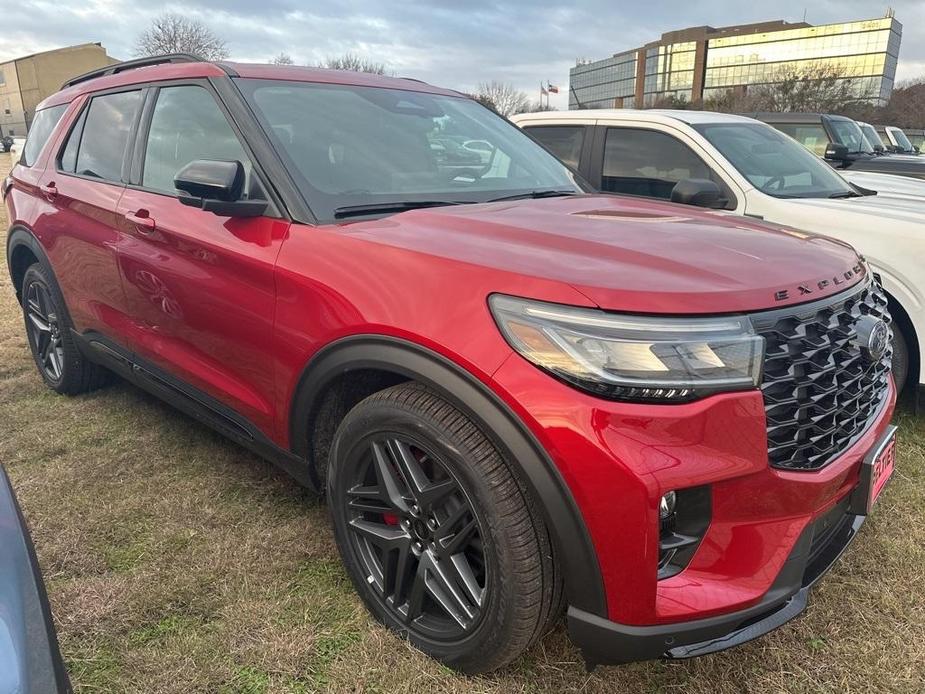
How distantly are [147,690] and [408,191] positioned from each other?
1.75 meters

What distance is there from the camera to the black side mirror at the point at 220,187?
2133 mm

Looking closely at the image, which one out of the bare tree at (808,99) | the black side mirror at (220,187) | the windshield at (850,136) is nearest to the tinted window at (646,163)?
the black side mirror at (220,187)

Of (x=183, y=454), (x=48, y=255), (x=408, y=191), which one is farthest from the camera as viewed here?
(x=48, y=255)

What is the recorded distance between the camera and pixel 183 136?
9.03ft

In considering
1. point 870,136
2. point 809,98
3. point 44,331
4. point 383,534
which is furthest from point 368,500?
point 809,98

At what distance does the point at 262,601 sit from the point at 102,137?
2.45 m

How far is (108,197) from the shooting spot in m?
3.07

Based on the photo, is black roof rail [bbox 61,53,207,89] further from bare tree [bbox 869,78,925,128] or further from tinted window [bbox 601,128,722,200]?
bare tree [bbox 869,78,925,128]

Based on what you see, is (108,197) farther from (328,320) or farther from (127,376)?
(328,320)

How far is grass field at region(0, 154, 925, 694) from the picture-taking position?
1.95 meters

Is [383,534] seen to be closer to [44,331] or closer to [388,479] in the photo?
[388,479]

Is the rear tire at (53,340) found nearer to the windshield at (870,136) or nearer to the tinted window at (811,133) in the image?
the tinted window at (811,133)

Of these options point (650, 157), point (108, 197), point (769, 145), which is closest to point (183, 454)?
point (108, 197)

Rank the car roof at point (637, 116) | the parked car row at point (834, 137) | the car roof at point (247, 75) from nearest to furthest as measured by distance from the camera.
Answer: the car roof at point (247, 75)
the car roof at point (637, 116)
the parked car row at point (834, 137)
